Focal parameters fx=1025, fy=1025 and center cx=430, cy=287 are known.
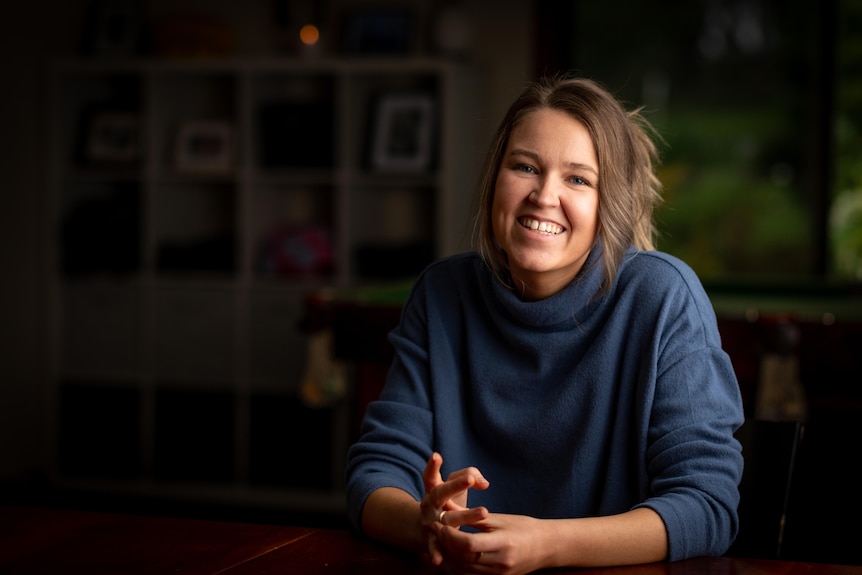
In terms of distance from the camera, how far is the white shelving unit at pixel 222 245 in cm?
431

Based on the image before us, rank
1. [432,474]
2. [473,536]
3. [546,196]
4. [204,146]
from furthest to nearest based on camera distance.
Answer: [204,146] < [546,196] < [432,474] < [473,536]

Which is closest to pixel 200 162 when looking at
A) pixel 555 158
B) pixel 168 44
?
pixel 168 44

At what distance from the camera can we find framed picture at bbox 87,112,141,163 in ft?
15.1

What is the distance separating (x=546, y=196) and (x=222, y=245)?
10.7 ft

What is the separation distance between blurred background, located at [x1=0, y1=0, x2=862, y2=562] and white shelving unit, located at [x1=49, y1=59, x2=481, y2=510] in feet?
0.04

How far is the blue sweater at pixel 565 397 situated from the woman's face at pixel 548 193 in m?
0.06

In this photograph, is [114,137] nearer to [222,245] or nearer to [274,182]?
[222,245]

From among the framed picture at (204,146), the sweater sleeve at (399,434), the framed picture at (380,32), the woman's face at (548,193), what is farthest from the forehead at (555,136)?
the framed picture at (204,146)

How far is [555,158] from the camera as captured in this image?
1.41 metres

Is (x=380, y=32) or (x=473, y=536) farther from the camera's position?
(x=380, y=32)

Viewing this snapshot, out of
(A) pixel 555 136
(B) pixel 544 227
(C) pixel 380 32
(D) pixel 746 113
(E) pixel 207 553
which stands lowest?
(E) pixel 207 553

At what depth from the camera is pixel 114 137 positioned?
464 cm

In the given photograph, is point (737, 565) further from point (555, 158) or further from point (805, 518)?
point (555, 158)

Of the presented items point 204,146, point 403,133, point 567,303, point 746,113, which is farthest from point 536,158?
point 746,113
